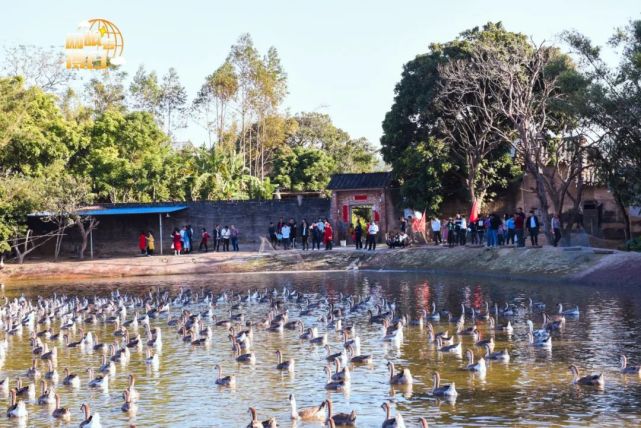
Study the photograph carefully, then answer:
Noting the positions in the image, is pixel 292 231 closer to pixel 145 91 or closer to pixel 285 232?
pixel 285 232

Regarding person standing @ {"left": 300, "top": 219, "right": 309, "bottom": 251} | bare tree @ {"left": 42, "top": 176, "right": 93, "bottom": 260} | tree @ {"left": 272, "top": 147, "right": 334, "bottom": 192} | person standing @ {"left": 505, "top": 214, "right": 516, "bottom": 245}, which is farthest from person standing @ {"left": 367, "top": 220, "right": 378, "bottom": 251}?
tree @ {"left": 272, "top": 147, "right": 334, "bottom": 192}

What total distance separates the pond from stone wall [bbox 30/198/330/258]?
22.2m

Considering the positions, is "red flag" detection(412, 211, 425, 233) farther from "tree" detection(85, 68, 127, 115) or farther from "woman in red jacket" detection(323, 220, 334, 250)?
"tree" detection(85, 68, 127, 115)

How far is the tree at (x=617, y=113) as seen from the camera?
40469mm

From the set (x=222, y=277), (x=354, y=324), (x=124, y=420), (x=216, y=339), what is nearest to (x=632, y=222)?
(x=222, y=277)

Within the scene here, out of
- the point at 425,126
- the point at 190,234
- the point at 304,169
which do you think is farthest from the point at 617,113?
the point at 304,169

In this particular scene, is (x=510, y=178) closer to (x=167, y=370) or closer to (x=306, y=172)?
(x=306, y=172)

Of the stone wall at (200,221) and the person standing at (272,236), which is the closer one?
the person standing at (272,236)

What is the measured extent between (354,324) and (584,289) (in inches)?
426

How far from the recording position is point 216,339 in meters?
27.4

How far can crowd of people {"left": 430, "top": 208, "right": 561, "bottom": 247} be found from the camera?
Result: 1738 inches

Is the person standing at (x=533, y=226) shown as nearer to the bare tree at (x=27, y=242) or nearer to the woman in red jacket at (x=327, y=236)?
the woman in red jacket at (x=327, y=236)

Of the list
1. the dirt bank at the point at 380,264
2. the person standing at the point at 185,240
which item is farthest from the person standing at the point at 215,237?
the dirt bank at the point at 380,264

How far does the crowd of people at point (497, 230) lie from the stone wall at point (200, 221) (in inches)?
399
